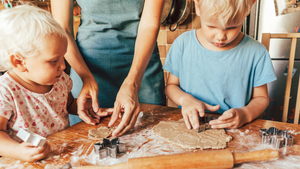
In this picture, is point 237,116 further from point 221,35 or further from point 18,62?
point 18,62

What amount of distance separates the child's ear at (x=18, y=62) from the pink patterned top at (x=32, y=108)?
0.26 ft

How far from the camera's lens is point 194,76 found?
1.19 m

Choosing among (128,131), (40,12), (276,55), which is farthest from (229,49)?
(276,55)

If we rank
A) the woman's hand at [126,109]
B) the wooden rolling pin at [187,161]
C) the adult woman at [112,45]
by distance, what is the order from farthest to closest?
the adult woman at [112,45] → the woman's hand at [126,109] → the wooden rolling pin at [187,161]

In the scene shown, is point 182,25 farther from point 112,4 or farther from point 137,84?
point 137,84

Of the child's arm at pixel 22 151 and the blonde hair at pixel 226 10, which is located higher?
the blonde hair at pixel 226 10

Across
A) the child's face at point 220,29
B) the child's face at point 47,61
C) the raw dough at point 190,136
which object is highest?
the child's face at point 220,29

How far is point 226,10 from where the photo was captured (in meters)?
0.83

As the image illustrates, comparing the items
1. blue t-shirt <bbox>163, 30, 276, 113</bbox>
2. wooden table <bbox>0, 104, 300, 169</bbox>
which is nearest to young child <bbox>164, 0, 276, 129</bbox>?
blue t-shirt <bbox>163, 30, 276, 113</bbox>

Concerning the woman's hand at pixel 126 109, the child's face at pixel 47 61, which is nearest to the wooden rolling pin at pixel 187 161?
the woman's hand at pixel 126 109

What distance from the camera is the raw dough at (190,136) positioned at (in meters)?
0.70

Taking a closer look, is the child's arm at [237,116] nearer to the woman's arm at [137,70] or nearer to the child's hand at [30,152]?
the woman's arm at [137,70]

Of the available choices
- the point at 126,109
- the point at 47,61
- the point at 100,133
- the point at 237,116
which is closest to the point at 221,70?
the point at 237,116

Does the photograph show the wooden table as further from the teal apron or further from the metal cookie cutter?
the teal apron
